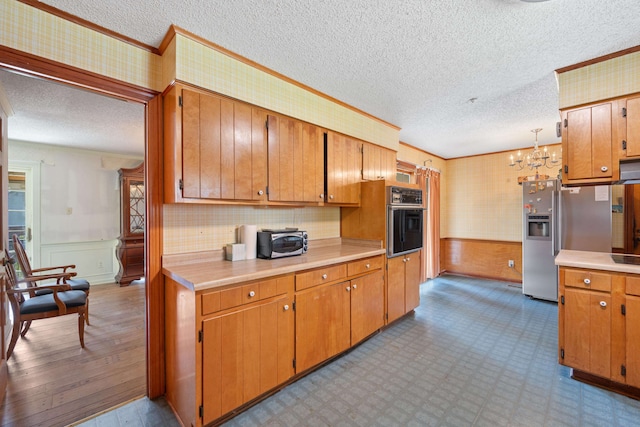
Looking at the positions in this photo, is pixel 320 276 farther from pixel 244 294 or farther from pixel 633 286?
pixel 633 286

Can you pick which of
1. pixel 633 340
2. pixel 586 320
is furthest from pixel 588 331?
pixel 633 340

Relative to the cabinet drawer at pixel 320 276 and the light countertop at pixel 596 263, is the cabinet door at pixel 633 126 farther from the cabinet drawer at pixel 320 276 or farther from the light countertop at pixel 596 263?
the cabinet drawer at pixel 320 276

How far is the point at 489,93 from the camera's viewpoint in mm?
2762

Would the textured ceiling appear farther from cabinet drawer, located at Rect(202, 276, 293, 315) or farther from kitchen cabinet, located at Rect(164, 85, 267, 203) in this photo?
cabinet drawer, located at Rect(202, 276, 293, 315)

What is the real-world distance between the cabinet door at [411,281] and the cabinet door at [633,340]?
182 centimetres

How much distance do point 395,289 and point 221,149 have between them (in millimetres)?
2418

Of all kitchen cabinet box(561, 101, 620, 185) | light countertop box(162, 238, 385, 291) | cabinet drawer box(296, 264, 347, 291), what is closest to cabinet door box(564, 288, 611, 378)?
kitchen cabinet box(561, 101, 620, 185)

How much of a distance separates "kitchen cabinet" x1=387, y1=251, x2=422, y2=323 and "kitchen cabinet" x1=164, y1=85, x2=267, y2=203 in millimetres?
1789

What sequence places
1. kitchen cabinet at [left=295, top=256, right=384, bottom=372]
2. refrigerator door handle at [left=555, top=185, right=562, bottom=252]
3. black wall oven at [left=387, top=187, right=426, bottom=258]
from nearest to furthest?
1. kitchen cabinet at [left=295, top=256, right=384, bottom=372]
2. black wall oven at [left=387, top=187, right=426, bottom=258]
3. refrigerator door handle at [left=555, top=185, right=562, bottom=252]

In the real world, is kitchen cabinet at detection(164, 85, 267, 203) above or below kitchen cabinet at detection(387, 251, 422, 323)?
above

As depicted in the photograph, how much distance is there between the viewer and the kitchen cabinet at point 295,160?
7.72 ft

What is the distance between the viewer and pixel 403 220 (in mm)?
3139

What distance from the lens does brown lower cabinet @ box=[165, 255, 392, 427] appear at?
1573 mm

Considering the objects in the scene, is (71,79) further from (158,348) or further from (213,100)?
(158,348)
